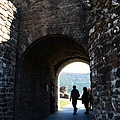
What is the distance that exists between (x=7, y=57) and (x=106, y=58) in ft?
11.4

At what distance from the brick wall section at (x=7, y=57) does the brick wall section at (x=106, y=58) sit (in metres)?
2.84

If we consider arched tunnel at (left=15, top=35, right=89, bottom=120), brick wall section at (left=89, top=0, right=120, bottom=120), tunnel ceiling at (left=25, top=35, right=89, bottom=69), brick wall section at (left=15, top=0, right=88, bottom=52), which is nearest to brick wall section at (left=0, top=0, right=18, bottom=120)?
arched tunnel at (left=15, top=35, right=89, bottom=120)

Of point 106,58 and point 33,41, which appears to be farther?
point 33,41

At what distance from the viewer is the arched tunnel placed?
6465mm

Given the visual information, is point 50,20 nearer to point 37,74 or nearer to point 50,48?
point 50,48

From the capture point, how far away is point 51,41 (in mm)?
7020

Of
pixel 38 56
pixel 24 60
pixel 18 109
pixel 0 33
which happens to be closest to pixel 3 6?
pixel 0 33

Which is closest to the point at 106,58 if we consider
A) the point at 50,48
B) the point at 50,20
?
the point at 50,20

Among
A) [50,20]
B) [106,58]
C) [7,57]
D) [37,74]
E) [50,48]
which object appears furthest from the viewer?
[37,74]

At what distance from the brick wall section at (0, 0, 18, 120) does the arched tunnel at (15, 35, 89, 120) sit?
12.2 inches

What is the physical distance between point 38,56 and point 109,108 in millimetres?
4774

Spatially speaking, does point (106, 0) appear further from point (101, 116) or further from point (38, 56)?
point (38, 56)

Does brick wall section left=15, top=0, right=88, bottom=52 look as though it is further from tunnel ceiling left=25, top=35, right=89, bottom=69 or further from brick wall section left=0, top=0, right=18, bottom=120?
brick wall section left=0, top=0, right=18, bottom=120

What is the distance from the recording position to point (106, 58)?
346cm
